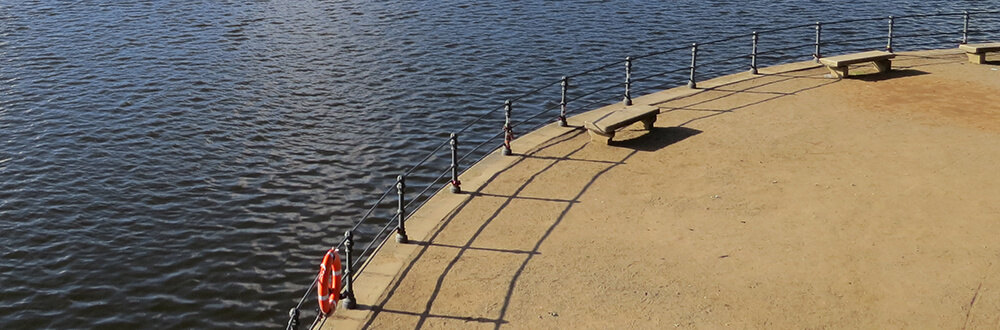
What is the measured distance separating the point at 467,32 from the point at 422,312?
23.1m

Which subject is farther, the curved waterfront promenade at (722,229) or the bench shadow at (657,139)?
the bench shadow at (657,139)

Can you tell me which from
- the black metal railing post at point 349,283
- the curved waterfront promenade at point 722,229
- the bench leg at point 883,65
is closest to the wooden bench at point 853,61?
the bench leg at point 883,65

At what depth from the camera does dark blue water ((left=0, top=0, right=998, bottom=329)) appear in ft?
51.0

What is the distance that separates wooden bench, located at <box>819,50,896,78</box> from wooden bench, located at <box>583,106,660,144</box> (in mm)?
6562

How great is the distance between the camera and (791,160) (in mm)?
17125

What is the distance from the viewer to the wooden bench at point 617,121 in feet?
59.1

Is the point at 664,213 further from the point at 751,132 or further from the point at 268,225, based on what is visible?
the point at 268,225

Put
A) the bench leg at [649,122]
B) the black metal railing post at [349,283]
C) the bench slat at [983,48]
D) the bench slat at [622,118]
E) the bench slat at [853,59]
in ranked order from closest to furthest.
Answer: the black metal railing post at [349,283] < the bench slat at [622,118] < the bench leg at [649,122] < the bench slat at [853,59] < the bench slat at [983,48]

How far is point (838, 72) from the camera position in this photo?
77.4 ft

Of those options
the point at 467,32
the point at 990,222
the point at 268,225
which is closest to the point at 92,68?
the point at 467,32

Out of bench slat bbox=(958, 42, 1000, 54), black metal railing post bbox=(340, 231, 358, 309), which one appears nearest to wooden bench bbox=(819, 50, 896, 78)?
bench slat bbox=(958, 42, 1000, 54)

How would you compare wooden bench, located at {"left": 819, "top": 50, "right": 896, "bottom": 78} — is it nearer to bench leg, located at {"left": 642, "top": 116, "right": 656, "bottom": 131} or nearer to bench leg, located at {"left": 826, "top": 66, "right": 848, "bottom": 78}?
bench leg, located at {"left": 826, "top": 66, "right": 848, "bottom": 78}

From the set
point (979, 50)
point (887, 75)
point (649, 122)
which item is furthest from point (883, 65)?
point (649, 122)

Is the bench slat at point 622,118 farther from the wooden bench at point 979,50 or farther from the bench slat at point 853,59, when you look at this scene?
the wooden bench at point 979,50
